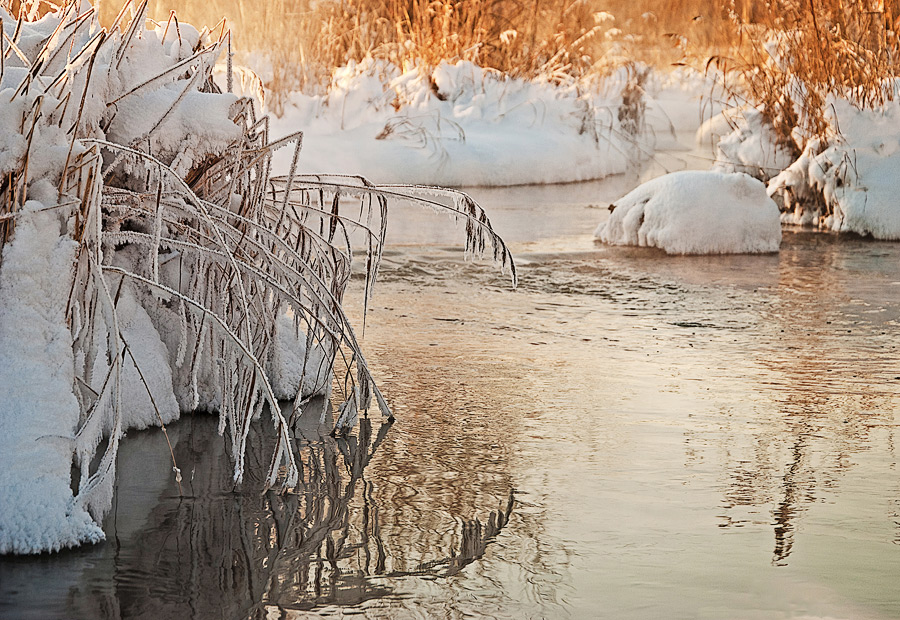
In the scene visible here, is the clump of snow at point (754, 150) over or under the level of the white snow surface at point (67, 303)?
over

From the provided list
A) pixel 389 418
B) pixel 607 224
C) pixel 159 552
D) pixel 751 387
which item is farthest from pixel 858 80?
pixel 159 552

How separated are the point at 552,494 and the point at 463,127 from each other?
Result: 1046 cm

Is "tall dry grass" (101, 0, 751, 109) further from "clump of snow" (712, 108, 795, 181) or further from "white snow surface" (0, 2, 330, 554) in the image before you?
"white snow surface" (0, 2, 330, 554)

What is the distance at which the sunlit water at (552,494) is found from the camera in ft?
7.08

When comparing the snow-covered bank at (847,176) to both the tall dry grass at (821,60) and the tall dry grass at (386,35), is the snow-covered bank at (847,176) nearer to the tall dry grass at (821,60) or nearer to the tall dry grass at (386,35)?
the tall dry grass at (821,60)

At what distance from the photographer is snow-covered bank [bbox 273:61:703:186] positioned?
11344mm

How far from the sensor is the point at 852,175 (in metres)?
8.12

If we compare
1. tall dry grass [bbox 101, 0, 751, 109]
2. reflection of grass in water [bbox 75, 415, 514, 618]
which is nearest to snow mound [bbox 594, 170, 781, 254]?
reflection of grass in water [bbox 75, 415, 514, 618]

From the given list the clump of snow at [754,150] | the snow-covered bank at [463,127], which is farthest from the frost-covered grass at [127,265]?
the snow-covered bank at [463,127]

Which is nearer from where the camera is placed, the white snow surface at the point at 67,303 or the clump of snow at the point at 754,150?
the white snow surface at the point at 67,303

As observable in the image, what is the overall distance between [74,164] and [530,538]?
1.21 meters

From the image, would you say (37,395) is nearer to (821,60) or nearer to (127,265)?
(127,265)

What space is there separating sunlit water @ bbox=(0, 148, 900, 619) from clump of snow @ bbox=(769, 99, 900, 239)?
3204 mm

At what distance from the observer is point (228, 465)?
9.50 feet
